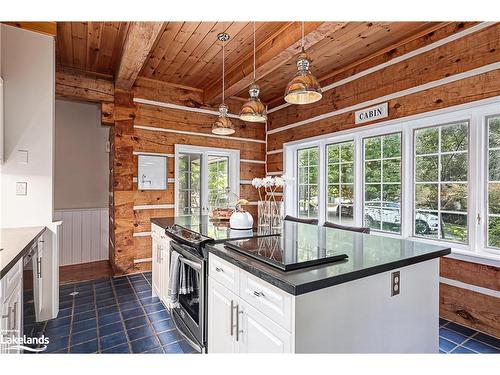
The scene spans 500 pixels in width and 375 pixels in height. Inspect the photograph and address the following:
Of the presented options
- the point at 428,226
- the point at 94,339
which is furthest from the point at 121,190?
the point at 428,226

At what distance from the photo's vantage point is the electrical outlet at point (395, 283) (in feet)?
4.76

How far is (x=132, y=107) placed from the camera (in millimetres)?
4020

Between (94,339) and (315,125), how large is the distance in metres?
3.63

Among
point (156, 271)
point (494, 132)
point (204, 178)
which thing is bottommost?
point (156, 271)

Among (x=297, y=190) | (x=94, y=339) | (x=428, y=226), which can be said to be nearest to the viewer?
(x=94, y=339)

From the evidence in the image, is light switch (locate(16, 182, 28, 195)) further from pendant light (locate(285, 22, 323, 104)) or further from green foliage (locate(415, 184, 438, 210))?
green foliage (locate(415, 184, 438, 210))

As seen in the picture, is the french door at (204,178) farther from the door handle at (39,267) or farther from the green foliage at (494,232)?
the green foliage at (494,232)

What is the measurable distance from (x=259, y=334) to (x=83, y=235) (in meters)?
4.14

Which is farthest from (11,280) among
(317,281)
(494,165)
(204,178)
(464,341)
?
(494,165)

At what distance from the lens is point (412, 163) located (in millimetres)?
3031

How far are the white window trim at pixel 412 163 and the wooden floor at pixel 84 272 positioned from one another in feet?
10.3

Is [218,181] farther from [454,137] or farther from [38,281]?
[454,137]

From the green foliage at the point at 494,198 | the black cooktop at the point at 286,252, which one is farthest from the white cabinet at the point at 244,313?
the green foliage at the point at 494,198

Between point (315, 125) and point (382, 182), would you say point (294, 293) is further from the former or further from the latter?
point (315, 125)
